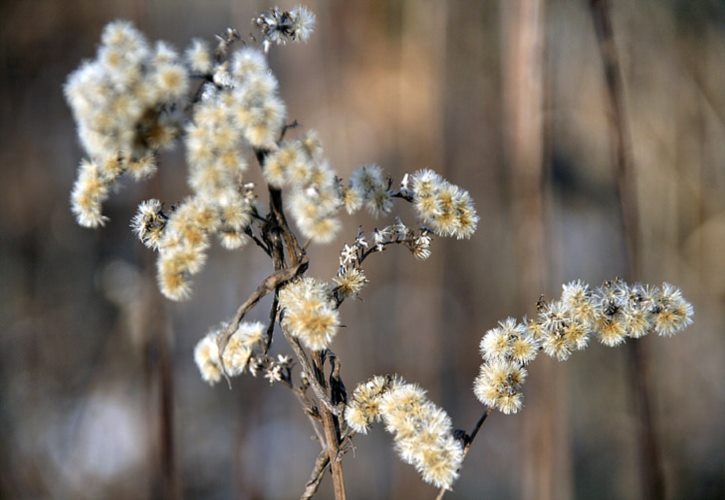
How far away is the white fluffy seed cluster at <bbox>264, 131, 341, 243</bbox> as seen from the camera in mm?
539

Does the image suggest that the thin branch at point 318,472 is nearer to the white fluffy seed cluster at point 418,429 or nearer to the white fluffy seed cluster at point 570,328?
the white fluffy seed cluster at point 418,429

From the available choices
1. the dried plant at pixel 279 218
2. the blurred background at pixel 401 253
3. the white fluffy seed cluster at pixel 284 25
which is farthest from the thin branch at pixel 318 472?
the blurred background at pixel 401 253

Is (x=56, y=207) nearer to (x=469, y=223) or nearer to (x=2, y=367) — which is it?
(x=2, y=367)

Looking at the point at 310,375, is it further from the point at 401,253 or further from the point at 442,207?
the point at 401,253

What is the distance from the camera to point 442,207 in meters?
0.62

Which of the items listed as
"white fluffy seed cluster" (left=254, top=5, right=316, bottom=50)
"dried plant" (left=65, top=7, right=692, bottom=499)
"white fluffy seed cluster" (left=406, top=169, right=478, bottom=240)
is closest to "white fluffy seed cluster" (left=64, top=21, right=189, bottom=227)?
"dried plant" (left=65, top=7, right=692, bottom=499)

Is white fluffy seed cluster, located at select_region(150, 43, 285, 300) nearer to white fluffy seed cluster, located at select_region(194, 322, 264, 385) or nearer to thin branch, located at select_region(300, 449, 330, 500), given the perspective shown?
white fluffy seed cluster, located at select_region(194, 322, 264, 385)

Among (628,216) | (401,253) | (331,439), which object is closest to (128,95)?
(331,439)

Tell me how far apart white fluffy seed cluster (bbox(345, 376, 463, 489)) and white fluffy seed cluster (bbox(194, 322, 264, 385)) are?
12cm

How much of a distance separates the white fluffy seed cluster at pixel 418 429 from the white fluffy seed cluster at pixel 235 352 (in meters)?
0.12

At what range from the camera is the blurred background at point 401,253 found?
2.31 meters

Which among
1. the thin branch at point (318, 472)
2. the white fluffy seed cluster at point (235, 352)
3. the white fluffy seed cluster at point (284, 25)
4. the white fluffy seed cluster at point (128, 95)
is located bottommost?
the thin branch at point (318, 472)

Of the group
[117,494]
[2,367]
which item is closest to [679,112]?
[117,494]

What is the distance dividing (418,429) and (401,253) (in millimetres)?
2147
